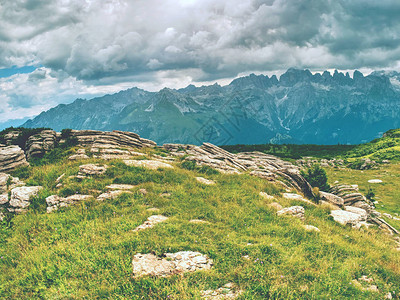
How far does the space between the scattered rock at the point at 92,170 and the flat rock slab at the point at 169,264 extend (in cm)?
1076

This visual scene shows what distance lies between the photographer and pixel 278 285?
22.7 ft

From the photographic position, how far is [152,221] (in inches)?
440

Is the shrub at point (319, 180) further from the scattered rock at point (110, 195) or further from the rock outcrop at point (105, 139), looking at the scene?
the scattered rock at point (110, 195)

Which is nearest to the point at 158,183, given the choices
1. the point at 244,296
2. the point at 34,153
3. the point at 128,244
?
the point at 128,244

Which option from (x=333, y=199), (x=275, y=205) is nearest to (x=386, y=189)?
(x=333, y=199)

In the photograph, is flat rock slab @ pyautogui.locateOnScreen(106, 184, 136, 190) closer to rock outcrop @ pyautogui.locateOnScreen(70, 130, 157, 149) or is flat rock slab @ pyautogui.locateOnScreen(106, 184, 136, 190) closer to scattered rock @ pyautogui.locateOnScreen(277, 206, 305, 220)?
scattered rock @ pyautogui.locateOnScreen(277, 206, 305, 220)

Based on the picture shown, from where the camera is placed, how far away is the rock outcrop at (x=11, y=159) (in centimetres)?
1864

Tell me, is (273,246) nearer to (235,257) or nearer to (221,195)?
(235,257)

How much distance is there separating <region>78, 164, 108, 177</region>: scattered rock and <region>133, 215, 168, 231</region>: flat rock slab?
7903 millimetres

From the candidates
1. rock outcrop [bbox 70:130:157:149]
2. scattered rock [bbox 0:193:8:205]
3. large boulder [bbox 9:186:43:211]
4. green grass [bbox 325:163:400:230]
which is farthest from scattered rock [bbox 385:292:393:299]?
rock outcrop [bbox 70:130:157:149]

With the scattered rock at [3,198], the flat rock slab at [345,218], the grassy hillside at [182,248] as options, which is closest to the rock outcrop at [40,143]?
the scattered rock at [3,198]

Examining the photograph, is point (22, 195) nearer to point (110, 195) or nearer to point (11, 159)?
point (110, 195)

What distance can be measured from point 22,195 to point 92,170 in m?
4.57

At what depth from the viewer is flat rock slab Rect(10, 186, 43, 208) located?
13375 millimetres
